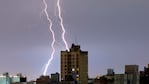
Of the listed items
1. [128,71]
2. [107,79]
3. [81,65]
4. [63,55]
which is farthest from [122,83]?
[63,55]

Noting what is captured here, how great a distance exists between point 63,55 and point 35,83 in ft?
93.0

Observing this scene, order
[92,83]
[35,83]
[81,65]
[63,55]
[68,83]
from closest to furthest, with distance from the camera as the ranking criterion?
[35,83] → [68,83] → [92,83] → [81,65] → [63,55]

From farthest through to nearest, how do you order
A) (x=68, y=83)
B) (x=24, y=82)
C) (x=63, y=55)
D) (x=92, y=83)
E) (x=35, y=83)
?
Result: (x=63, y=55)
(x=92, y=83)
(x=68, y=83)
(x=35, y=83)
(x=24, y=82)

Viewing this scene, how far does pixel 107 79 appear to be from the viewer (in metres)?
82.8

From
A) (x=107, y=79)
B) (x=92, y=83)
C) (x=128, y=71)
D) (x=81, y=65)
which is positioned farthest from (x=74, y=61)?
(x=128, y=71)

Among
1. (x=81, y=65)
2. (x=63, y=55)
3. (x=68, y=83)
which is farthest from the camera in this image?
(x=63, y=55)

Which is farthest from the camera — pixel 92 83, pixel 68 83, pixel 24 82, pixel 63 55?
pixel 63 55

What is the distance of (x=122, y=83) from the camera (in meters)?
73.4

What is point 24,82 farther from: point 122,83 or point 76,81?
point 76,81

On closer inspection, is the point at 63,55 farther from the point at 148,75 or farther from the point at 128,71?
the point at 128,71

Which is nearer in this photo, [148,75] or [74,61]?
[148,75]

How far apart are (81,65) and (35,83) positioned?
20.6 metres

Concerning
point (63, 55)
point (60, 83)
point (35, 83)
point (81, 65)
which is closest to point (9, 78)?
point (35, 83)

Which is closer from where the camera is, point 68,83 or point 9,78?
point 9,78
